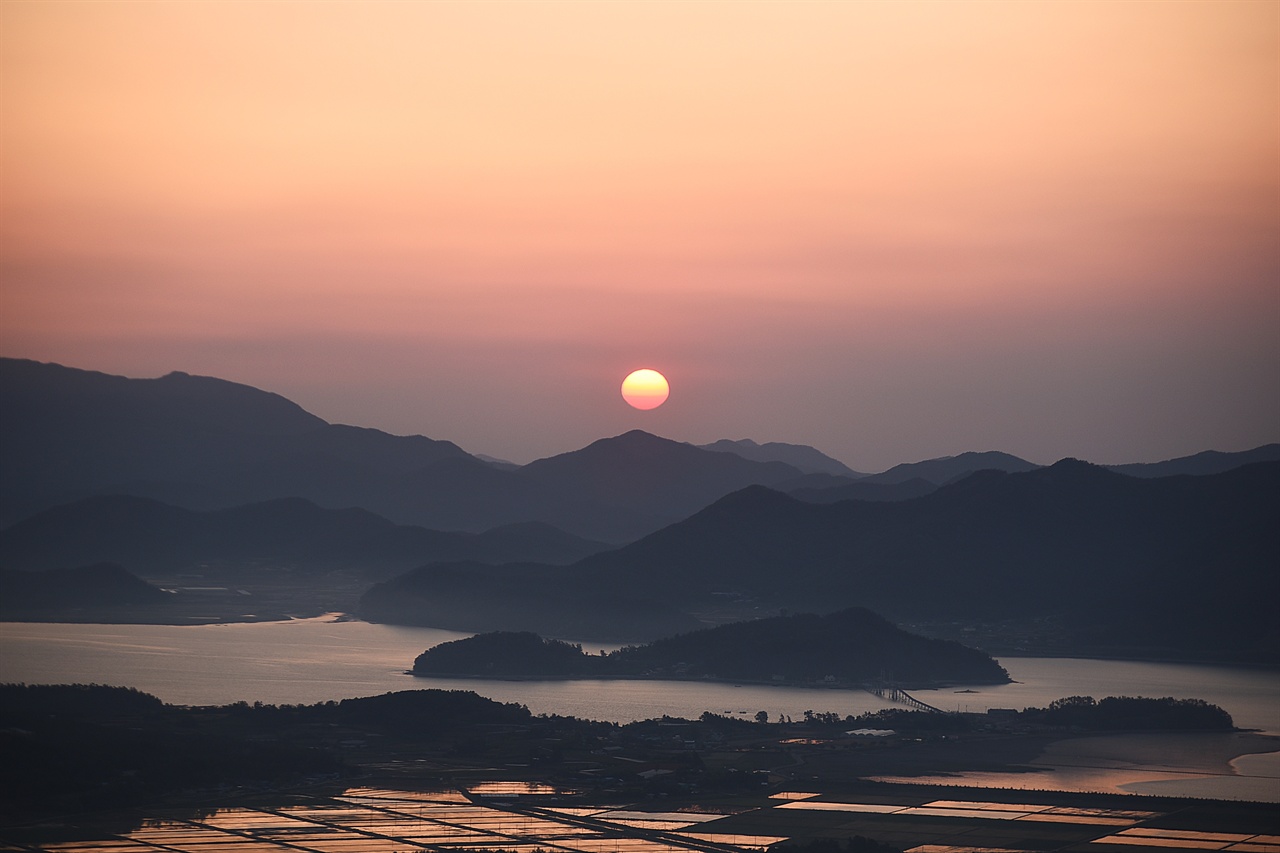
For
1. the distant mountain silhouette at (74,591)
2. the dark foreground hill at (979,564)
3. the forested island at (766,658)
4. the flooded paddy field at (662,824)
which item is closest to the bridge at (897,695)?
the forested island at (766,658)

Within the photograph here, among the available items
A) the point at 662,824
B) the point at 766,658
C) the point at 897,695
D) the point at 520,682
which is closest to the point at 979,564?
the point at 766,658

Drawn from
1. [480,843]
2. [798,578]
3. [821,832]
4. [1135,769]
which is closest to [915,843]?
Answer: [821,832]

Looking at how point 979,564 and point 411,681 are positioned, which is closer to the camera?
point 411,681

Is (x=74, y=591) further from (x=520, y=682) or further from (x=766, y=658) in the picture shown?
(x=766, y=658)

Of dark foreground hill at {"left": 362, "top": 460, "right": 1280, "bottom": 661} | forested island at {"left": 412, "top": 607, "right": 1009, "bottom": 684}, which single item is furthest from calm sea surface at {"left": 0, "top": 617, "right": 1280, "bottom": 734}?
dark foreground hill at {"left": 362, "top": 460, "right": 1280, "bottom": 661}

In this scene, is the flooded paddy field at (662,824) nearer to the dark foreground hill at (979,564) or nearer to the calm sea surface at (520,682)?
→ the calm sea surface at (520,682)

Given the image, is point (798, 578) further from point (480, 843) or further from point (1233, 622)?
point (480, 843)
